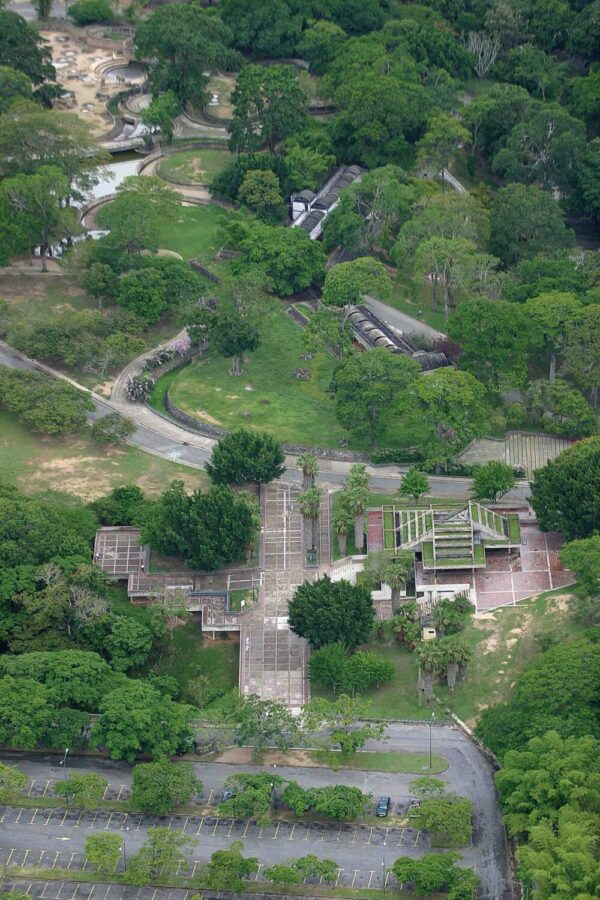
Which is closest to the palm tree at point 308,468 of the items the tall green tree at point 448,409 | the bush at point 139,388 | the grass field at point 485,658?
the tall green tree at point 448,409

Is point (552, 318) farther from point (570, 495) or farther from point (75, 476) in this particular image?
point (75, 476)

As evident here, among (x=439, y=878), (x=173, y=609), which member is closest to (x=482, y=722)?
(x=439, y=878)

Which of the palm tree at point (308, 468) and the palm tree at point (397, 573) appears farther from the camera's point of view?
the palm tree at point (308, 468)

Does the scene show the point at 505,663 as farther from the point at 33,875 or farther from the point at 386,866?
the point at 33,875

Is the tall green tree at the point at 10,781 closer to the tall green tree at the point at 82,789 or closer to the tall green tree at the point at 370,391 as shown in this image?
the tall green tree at the point at 82,789

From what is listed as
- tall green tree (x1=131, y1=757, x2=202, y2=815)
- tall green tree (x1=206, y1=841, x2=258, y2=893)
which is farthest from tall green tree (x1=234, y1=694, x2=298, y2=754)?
tall green tree (x1=206, y1=841, x2=258, y2=893)
